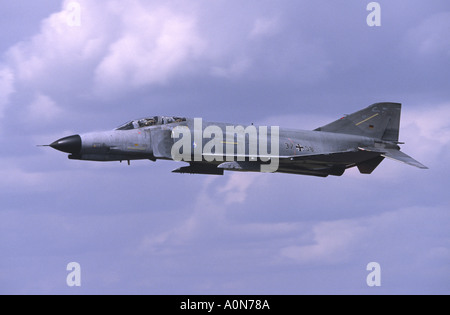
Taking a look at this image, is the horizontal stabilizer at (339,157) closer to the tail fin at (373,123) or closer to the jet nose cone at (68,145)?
the tail fin at (373,123)

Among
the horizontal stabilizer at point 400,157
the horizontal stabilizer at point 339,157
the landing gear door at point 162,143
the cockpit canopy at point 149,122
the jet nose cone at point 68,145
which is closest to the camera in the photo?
the jet nose cone at point 68,145

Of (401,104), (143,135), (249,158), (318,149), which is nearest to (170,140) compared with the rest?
(143,135)

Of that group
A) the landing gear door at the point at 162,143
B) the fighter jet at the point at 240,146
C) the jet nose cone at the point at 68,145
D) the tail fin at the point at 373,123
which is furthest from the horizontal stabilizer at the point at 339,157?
the jet nose cone at the point at 68,145

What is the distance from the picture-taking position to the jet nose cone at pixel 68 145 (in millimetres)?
35312

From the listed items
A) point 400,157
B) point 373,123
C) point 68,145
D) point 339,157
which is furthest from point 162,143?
point 400,157

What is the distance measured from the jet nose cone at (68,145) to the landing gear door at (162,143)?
12.3ft

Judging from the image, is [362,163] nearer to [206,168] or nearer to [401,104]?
[401,104]

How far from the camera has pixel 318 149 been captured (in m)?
40.8

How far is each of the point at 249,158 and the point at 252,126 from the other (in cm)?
188

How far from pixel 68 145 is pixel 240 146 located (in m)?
8.40

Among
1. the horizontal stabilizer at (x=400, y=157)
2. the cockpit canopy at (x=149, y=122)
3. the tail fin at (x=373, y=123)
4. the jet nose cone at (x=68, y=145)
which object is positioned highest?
the tail fin at (x=373, y=123)

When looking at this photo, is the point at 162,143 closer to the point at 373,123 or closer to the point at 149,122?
the point at 149,122

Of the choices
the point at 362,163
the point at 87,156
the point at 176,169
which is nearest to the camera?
the point at 87,156

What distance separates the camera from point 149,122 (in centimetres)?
3769
